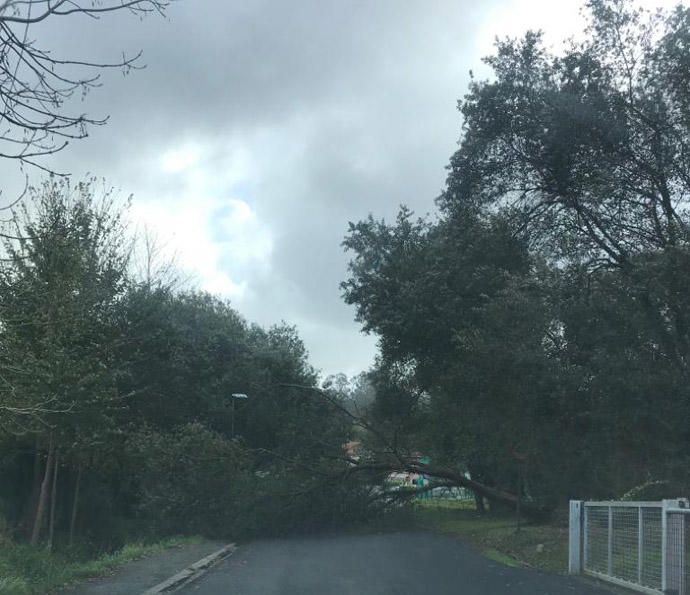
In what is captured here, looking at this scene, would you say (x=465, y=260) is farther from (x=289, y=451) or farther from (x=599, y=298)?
(x=289, y=451)

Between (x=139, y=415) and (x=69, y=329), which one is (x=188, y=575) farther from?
(x=139, y=415)

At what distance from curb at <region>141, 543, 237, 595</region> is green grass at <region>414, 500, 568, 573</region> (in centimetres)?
711

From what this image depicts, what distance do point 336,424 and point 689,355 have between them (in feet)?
52.7

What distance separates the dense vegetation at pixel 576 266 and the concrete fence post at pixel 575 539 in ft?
10.2

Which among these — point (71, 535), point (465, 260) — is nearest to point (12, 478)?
point (71, 535)

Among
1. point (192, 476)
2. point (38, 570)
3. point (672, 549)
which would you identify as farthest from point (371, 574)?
point (192, 476)

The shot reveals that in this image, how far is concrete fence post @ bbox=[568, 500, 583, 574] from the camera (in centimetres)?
1709

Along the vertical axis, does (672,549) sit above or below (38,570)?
above

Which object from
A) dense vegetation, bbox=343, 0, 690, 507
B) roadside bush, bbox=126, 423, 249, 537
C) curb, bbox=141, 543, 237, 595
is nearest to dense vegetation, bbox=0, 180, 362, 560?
roadside bush, bbox=126, 423, 249, 537

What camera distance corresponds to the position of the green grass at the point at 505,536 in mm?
19969

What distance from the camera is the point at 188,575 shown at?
16.4 meters

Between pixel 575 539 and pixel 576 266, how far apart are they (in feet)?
24.0

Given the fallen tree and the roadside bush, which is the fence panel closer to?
the fallen tree

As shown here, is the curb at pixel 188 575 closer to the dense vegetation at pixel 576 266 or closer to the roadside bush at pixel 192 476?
the roadside bush at pixel 192 476
